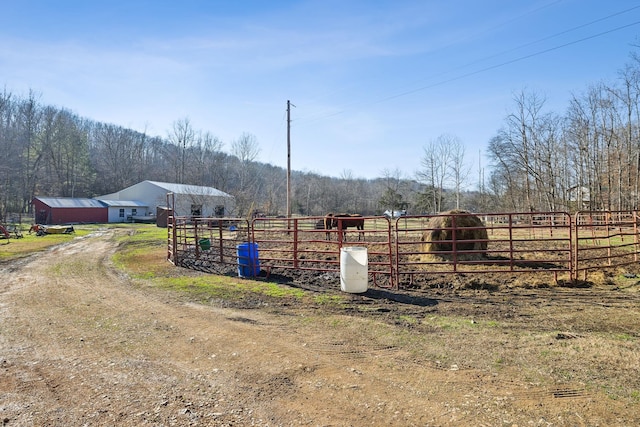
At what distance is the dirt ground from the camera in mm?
3059

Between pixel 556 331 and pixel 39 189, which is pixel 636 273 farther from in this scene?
pixel 39 189

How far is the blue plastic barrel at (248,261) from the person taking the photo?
943 cm

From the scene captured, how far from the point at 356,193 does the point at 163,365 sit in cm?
7356

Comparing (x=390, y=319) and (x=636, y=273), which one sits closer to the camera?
(x=390, y=319)

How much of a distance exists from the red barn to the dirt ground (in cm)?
3945

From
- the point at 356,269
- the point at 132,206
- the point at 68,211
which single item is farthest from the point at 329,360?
the point at 132,206

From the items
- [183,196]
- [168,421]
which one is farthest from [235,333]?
[183,196]

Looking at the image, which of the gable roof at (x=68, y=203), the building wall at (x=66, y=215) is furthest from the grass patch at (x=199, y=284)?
the gable roof at (x=68, y=203)

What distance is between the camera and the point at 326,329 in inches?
208

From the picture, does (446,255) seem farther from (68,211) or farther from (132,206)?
(132,206)

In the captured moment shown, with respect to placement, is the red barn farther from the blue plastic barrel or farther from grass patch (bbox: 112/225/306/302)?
the blue plastic barrel

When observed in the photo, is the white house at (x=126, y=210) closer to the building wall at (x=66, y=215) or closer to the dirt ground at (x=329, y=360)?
the building wall at (x=66, y=215)

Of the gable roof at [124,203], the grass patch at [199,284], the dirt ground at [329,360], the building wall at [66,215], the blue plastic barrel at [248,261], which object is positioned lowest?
the dirt ground at [329,360]

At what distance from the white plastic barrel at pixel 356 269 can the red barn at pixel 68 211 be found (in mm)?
42951
